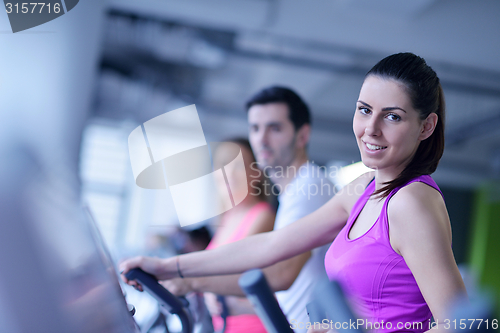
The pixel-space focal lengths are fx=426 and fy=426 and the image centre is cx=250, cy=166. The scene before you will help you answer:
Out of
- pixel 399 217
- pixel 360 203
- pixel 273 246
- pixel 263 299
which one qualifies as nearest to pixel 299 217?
pixel 273 246

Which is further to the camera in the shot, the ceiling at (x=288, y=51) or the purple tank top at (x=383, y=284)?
the ceiling at (x=288, y=51)

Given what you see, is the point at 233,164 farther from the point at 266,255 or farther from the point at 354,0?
the point at 354,0

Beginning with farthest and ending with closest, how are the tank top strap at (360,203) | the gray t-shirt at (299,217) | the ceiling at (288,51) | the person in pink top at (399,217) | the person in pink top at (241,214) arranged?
1. the ceiling at (288,51)
2. the person in pink top at (241,214)
3. the gray t-shirt at (299,217)
4. the tank top strap at (360,203)
5. the person in pink top at (399,217)

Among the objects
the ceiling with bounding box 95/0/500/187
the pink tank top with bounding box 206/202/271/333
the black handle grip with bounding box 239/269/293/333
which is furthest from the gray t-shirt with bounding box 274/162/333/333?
the ceiling with bounding box 95/0/500/187

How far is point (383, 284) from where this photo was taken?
2.67ft

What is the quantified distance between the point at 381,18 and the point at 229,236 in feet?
8.84

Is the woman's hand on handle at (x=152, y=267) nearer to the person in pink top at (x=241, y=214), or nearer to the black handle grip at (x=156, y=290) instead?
the black handle grip at (x=156, y=290)

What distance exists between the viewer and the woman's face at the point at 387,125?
816 millimetres

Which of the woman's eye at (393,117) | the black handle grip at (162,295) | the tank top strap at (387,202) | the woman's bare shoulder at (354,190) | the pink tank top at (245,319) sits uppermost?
the woman's eye at (393,117)

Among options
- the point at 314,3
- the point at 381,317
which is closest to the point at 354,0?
the point at 314,3

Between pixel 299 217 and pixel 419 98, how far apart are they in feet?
2.14

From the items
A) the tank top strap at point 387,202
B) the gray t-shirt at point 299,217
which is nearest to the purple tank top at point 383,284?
the tank top strap at point 387,202

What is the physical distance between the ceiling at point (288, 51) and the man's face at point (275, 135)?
2.03m

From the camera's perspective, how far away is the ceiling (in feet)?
11.5
